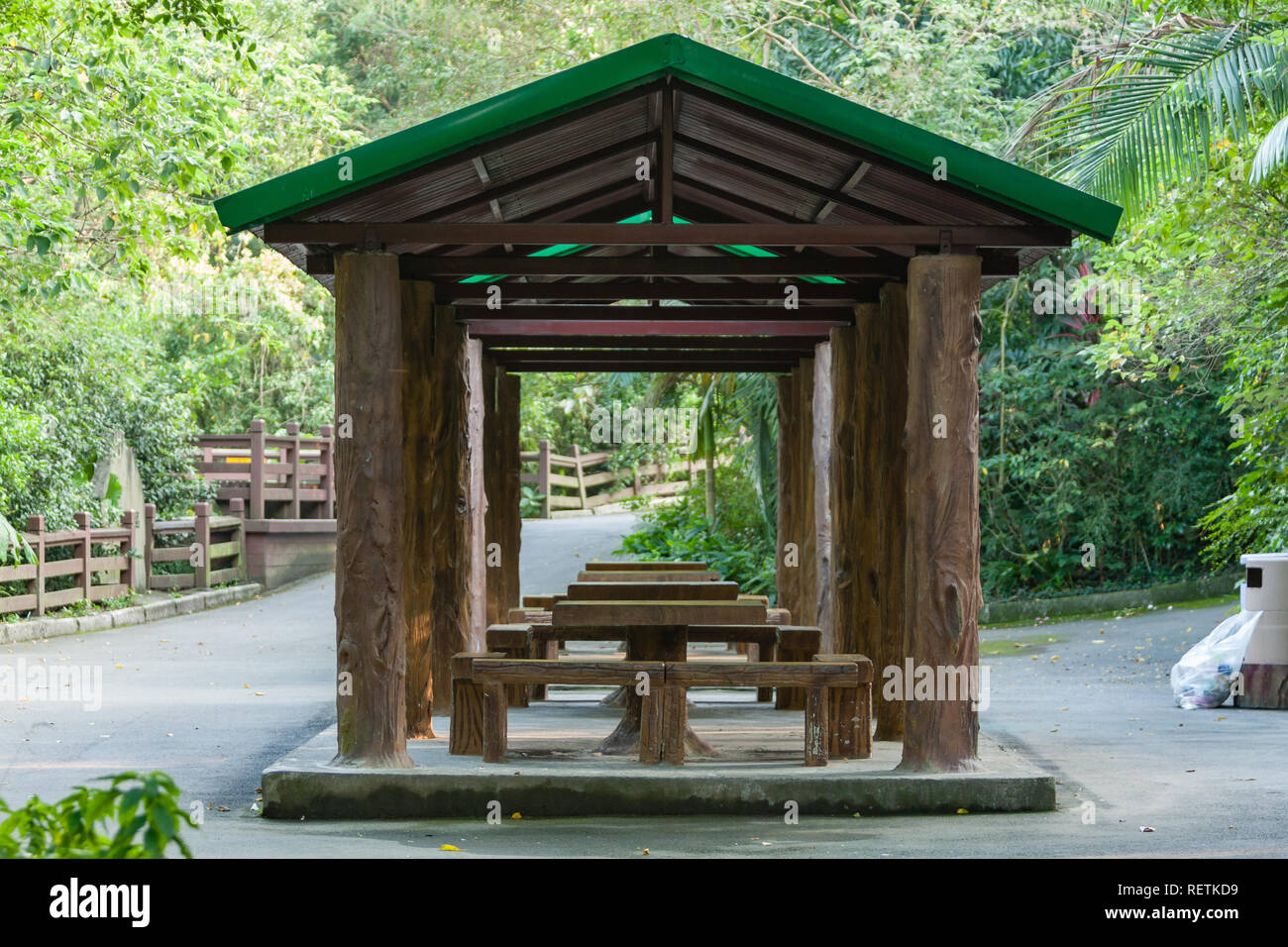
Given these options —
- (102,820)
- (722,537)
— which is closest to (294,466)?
(722,537)

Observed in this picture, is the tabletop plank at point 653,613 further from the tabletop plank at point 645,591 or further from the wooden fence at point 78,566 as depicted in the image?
the wooden fence at point 78,566

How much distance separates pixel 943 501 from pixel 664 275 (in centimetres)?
214

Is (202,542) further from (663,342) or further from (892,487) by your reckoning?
(892,487)

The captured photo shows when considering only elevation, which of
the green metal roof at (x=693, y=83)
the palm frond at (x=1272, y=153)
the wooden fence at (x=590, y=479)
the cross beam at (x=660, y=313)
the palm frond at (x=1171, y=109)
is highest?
the palm frond at (x=1171, y=109)

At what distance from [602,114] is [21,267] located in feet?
33.2

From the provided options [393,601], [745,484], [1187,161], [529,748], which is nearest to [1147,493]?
[745,484]

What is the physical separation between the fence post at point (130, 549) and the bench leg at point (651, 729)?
14487mm

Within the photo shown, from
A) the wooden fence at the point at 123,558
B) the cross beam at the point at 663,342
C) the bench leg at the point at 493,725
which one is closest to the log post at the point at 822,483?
the cross beam at the point at 663,342

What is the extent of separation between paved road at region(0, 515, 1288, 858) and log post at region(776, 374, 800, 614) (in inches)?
83.8

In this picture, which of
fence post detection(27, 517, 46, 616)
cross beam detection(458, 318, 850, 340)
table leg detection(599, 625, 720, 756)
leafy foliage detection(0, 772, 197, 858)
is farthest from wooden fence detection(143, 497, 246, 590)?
leafy foliage detection(0, 772, 197, 858)

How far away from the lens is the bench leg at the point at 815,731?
312 inches

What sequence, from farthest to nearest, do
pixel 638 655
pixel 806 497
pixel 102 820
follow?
pixel 806 497
pixel 638 655
pixel 102 820

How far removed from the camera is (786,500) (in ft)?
44.6
